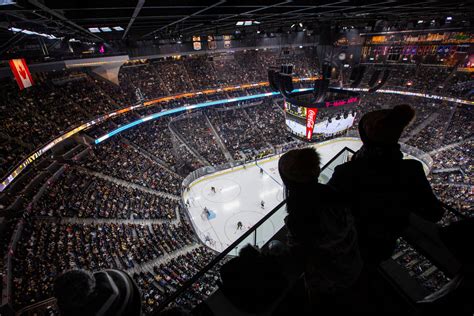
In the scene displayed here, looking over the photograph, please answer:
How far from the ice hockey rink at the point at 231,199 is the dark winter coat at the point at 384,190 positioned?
1389 cm

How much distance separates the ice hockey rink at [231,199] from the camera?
53.7ft

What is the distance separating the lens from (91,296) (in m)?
1.18

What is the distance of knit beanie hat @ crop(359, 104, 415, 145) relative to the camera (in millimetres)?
2068

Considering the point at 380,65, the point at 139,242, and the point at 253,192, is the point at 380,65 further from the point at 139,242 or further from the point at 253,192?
the point at 139,242

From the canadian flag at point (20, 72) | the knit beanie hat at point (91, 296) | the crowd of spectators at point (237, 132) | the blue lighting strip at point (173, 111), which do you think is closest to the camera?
the knit beanie hat at point (91, 296)

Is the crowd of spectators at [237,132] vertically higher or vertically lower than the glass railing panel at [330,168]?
lower

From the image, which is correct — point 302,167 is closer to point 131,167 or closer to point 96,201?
point 96,201

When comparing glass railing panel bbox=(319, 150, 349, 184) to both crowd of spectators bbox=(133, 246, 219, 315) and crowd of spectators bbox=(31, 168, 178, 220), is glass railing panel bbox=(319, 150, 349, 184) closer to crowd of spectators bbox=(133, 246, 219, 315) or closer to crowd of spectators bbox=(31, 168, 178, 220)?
crowd of spectators bbox=(133, 246, 219, 315)

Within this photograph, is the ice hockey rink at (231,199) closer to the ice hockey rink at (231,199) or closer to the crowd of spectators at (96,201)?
the ice hockey rink at (231,199)

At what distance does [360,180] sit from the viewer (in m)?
2.21

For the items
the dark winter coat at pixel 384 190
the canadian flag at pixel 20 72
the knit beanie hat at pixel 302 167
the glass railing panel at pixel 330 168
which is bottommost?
the glass railing panel at pixel 330 168

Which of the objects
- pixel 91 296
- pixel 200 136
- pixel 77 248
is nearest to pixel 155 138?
pixel 200 136

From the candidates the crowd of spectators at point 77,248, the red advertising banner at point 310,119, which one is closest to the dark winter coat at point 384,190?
the crowd of spectators at point 77,248

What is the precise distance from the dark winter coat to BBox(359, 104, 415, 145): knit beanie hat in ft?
0.29
